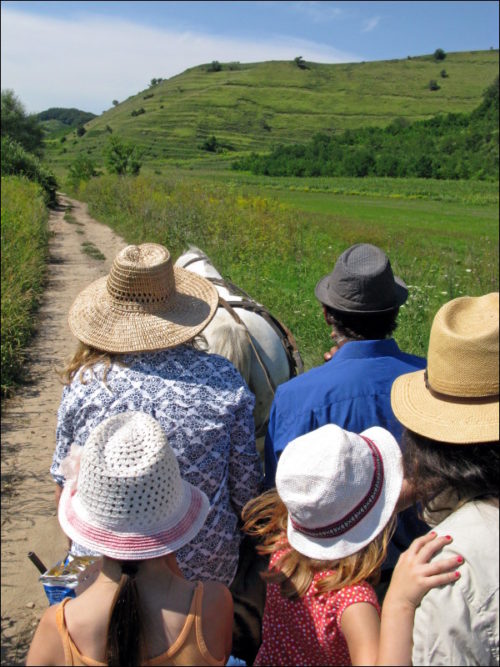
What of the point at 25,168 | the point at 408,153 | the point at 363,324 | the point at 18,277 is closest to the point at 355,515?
the point at 363,324

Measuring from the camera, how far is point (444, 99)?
117625 mm

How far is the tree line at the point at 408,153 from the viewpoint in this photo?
192 feet

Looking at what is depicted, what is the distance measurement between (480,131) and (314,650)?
68503 millimetres

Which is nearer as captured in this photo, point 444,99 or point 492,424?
point 492,424

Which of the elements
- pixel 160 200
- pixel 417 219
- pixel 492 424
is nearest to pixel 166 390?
pixel 492 424

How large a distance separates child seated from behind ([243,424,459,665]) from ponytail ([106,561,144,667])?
0.44m

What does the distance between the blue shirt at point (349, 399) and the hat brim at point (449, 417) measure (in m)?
0.73

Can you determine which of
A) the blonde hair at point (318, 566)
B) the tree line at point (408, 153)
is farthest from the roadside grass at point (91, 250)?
the tree line at point (408, 153)

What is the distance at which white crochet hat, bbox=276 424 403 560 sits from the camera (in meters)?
1.69

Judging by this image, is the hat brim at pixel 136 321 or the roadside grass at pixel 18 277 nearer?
the hat brim at pixel 136 321

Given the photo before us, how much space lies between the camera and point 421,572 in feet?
4.35

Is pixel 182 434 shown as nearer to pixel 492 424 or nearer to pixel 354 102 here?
pixel 492 424

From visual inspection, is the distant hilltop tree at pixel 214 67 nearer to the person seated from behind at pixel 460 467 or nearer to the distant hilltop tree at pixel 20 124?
the distant hilltop tree at pixel 20 124

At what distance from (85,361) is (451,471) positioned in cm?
149
